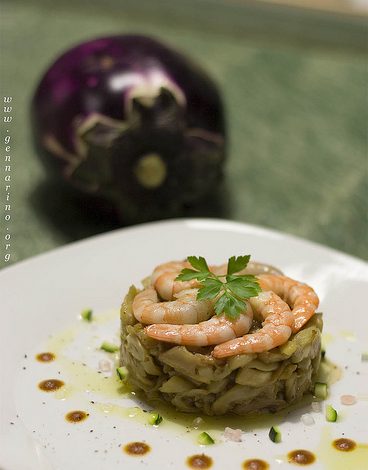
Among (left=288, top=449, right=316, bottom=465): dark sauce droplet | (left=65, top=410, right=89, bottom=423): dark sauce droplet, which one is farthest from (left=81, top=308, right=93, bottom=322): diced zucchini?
(left=288, top=449, right=316, bottom=465): dark sauce droplet

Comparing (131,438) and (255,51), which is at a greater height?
(255,51)

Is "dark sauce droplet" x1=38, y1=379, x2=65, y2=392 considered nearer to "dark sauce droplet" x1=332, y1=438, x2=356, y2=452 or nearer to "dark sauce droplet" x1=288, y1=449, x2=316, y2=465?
"dark sauce droplet" x1=288, y1=449, x2=316, y2=465

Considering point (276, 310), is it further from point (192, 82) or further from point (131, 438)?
point (192, 82)

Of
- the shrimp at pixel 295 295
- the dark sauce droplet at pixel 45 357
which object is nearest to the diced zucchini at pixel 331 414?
the shrimp at pixel 295 295

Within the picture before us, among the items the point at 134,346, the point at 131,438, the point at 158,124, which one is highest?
the point at 158,124

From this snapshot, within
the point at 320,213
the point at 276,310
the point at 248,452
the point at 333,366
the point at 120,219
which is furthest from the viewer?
the point at 320,213

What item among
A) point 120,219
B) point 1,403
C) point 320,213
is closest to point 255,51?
point 320,213
